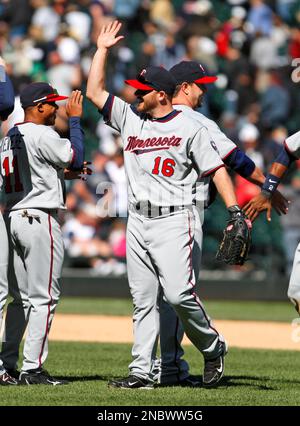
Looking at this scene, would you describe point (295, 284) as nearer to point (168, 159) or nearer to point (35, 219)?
point (168, 159)

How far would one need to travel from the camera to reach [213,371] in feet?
21.8

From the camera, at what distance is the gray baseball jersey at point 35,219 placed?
653cm

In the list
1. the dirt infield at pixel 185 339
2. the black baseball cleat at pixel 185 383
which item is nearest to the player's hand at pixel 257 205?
the black baseball cleat at pixel 185 383

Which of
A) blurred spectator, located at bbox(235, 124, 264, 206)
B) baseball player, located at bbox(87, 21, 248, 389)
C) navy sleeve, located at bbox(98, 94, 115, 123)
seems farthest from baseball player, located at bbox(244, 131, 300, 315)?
blurred spectator, located at bbox(235, 124, 264, 206)

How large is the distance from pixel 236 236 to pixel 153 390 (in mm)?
1081

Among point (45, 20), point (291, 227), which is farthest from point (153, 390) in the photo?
point (45, 20)

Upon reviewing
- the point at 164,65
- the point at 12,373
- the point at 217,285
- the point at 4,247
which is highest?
the point at 4,247

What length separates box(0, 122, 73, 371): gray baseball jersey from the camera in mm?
6531

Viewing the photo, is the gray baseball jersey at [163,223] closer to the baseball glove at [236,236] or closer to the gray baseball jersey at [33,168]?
the baseball glove at [236,236]

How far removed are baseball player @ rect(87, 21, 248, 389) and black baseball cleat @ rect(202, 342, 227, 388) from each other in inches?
0.6

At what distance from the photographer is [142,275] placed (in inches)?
255

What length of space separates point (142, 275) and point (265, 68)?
38.9 feet

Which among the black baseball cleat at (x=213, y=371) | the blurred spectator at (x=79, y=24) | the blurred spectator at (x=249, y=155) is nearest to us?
the black baseball cleat at (x=213, y=371)
